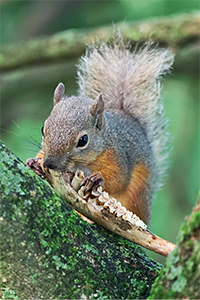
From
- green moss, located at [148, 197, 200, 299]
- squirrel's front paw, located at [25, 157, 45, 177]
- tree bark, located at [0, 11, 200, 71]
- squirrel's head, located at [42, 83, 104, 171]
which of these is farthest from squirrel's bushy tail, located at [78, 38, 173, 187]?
green moss, located at [148, 197, 200, 299]

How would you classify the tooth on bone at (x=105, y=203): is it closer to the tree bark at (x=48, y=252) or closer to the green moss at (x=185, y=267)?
the tree bark at (x=48, y=252)

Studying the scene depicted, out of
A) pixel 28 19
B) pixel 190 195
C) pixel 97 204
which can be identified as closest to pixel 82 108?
pixel 97 204

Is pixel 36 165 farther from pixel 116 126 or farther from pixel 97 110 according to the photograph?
pixel 116 126

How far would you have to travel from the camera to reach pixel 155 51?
11.2ft

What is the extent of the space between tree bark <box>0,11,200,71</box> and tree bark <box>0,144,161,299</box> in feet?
7.89

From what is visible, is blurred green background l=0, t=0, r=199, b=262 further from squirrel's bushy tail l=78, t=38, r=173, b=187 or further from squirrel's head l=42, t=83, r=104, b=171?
squirrel's head l=42, t=83, r=104, b=171

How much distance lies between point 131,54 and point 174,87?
2.69ft

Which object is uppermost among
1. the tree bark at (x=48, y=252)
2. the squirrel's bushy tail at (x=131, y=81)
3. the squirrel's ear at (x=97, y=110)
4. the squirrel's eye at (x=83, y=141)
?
the squirrel's bushy tail at (x=131, y=81)

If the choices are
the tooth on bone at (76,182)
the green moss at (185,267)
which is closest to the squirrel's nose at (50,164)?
the tooth on bone at (76,182)

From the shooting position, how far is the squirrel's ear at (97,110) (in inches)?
94.0

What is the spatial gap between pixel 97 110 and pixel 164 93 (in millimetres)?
1406

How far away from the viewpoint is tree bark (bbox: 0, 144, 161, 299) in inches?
44.8

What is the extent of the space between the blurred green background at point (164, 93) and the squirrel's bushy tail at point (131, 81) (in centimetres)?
28

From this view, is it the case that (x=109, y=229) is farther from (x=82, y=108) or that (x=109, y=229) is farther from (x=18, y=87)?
(x=18, y=87)
